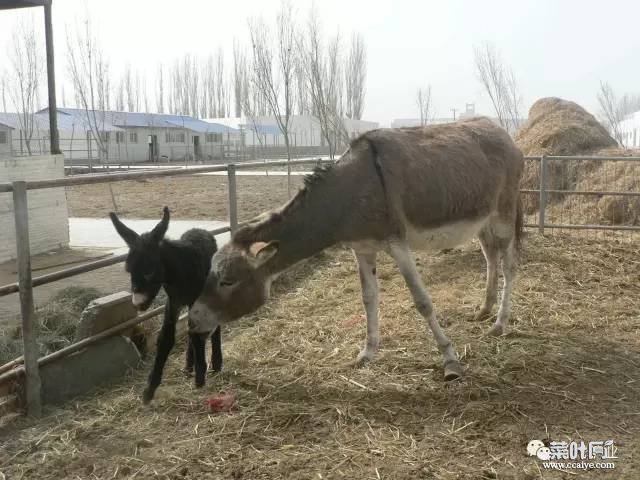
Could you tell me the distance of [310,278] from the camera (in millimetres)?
7504

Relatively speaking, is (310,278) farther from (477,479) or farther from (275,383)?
(477,479)

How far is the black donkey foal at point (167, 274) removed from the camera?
3.77 meters

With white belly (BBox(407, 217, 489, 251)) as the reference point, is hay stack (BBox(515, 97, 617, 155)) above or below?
above

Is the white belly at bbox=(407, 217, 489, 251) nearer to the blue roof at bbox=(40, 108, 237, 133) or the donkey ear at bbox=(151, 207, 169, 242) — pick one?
the donkey ear at bbox=(151, 207, 169, 242)

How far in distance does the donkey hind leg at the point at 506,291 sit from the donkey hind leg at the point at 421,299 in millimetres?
1005

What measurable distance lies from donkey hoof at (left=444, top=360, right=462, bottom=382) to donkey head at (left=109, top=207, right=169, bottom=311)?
2.18m

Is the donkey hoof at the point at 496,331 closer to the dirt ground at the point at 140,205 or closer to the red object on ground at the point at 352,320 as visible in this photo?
the red object on ground at the point at 352,320

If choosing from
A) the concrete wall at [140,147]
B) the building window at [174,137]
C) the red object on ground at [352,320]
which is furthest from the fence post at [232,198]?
the building window at [174,137]

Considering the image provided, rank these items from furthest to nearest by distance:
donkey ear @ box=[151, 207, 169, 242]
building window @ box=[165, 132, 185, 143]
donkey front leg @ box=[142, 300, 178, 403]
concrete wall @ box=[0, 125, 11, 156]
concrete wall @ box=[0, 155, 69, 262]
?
building window @ box=[165, 132, 185, 143]
concrete wall @ box=[0, 125, 11, 156]
concrete wall @ box=[0, 155, 69, 262]
donkey front leg @ box=[142, 300, 178, 403]
donkey ear @ box=[151, 207, 169, 242]

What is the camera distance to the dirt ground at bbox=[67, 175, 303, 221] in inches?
515

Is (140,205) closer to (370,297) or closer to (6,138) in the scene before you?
(370,297)

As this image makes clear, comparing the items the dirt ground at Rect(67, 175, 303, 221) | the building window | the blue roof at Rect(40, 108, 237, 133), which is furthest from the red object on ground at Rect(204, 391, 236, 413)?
the building window

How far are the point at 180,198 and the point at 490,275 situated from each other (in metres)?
11.4

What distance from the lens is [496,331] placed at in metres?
5.18
